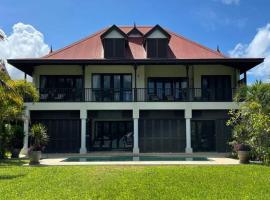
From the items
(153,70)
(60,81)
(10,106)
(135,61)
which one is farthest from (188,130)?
(10,106)

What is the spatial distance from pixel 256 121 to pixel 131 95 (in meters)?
10.2

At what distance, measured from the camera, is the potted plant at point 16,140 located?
73.4 feet

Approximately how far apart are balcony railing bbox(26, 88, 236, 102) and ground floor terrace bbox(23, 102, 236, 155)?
0.92m

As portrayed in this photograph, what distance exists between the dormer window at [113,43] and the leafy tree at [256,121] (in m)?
8.82

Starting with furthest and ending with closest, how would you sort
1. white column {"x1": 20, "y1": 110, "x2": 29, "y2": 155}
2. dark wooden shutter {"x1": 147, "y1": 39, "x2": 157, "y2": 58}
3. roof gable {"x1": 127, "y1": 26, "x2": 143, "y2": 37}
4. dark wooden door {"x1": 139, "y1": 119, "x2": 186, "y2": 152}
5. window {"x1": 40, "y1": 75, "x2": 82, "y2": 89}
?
1. roof gable {"x1": 127, "y1": 26, "x2": 143, "y2": 37}
2. window {"x1": 40, "y1": 75, "x2": 82, "y2": 89}
3. dark wooden shutter {"x1": 147, "y1": 39, "x2": 157, "y2": 58}
4. dark wooden door {"x1": 139, "y1": 119, "x2": 186, "y2": 152}
5. white column {"x1": 20, "y1": 110, "x2": 29, "y2": 155}

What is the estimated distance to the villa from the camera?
81.6 feet

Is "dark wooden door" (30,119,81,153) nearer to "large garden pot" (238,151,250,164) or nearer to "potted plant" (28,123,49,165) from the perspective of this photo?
"potted plant" (28,123,49,165)

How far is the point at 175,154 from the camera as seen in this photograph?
24438 millimetres

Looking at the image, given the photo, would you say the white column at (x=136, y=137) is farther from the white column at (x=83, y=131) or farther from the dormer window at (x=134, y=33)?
the dormer window at (x=134, y=33)

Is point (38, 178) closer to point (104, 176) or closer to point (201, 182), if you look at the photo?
point (104, 176)

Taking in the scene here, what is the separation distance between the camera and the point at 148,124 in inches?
988

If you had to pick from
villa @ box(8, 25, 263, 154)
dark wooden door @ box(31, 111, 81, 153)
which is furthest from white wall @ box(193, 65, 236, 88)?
dark wooden door @ box(31, 111, 81, 153)

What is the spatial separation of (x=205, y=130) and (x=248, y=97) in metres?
5.57

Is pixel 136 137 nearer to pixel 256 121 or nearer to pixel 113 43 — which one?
pixel 113 43
